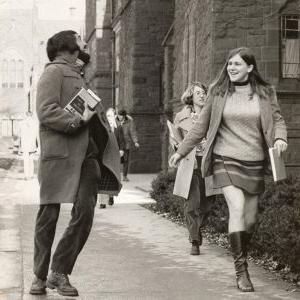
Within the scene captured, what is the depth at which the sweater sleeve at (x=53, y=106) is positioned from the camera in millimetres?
6066

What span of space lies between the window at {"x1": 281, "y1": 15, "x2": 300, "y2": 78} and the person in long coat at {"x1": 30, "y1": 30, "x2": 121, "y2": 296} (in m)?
11.5

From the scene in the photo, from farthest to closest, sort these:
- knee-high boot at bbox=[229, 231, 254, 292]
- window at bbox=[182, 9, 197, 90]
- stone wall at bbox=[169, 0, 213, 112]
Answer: window at bbox=[182, 9, 197, 90], stone wall at bbox=[169, 0, 213, 112], knee-high boot at bbox=[229, 231, 254, 292]

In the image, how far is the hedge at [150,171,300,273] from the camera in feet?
22.5

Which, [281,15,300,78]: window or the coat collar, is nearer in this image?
the coat collar

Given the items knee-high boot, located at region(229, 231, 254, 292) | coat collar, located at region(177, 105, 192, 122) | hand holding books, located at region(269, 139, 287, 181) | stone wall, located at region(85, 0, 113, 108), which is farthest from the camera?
stone wall, located at region(85, 0, 113, 108)

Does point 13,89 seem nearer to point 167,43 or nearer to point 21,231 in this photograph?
point 167,43

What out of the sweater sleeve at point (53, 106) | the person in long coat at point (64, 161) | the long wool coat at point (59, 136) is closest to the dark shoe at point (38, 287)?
the person in long coat at point (64, 161)

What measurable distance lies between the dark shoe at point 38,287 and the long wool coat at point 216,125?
1.52 m

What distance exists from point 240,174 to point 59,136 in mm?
1454

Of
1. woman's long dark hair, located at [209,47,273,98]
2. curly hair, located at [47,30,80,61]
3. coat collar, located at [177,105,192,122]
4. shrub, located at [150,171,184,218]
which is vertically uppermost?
curly hair, located at [47,30,80,61]

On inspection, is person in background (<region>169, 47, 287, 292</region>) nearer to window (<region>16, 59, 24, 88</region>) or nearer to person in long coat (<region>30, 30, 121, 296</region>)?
person in long coat (<region>30, 30, 121, 296</region>)

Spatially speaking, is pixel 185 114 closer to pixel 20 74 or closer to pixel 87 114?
pixel 87 114

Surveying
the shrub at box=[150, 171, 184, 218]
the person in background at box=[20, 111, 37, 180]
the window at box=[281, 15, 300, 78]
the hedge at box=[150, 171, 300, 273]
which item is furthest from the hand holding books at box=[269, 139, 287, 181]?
the person in background at box=[20, 111, 37, 180]

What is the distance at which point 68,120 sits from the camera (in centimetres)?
605
